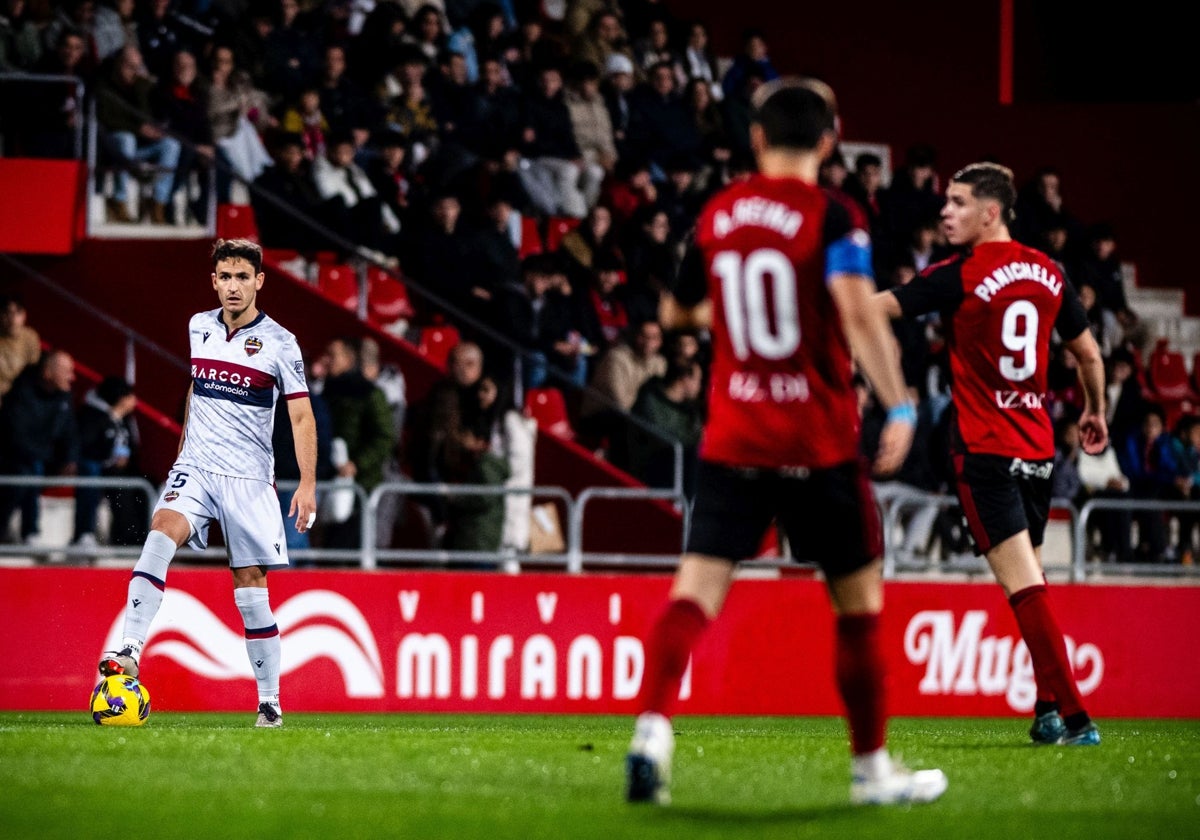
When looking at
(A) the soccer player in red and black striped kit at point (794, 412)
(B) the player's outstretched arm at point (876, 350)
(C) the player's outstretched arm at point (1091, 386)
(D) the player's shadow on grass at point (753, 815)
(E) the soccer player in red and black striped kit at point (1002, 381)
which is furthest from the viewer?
(C) the player's outstretched arm at point (1091, 386)

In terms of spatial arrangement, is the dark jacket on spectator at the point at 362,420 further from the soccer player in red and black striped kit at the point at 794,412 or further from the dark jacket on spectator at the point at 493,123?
the soccer player in red and black striped kit at the point at 794,412

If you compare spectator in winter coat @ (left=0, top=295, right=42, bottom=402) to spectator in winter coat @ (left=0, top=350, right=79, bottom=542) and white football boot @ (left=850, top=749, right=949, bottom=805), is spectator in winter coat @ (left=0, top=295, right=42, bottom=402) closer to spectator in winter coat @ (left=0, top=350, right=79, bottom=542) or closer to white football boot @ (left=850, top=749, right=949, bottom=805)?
spectator in winter coat @ (left=0, top=350, right=79, bottom=542)

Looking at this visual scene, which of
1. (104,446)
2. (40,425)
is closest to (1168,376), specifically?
(104,446)

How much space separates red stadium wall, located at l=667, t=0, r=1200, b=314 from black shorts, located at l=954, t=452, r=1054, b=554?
1758 cm

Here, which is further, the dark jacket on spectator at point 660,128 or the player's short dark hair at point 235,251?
the dark jacket on spectator at point 660,128

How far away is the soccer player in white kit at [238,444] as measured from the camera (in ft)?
30.3

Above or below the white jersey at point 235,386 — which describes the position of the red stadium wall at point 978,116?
above

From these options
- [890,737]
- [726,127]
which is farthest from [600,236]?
[890,737]

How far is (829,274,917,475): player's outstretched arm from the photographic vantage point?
18.9ft

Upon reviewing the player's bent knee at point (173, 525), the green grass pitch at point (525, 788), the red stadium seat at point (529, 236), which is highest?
the red stadium seat at point (529, 236)

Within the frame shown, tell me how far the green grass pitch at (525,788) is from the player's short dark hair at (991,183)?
251 centimetres

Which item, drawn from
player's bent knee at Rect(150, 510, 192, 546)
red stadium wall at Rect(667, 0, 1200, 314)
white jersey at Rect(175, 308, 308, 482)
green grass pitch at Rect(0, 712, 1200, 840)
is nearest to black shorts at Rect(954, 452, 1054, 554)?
green grass pitch at Rect(0, 712, 1200, 840)

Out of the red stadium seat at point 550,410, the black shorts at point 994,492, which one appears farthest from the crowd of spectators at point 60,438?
the black shorts at point 994,492

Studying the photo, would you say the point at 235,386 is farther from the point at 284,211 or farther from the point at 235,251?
the point at 284,211
